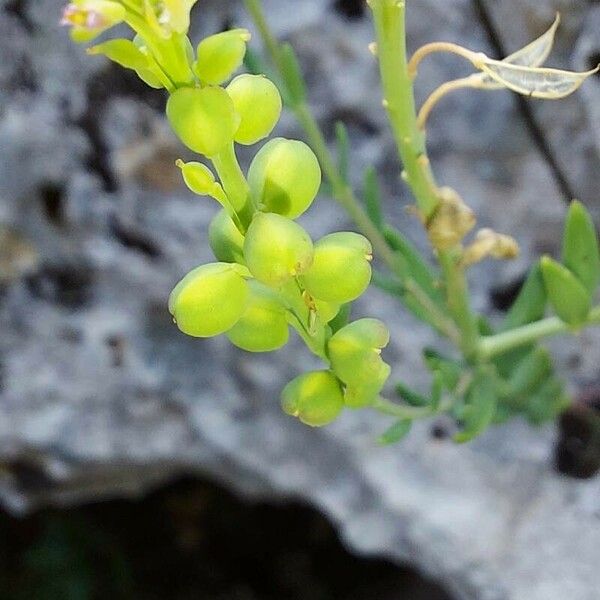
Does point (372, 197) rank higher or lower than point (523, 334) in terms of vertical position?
higher

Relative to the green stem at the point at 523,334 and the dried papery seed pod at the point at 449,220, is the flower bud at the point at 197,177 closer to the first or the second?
the dried papery seed pod at the point at 449,220

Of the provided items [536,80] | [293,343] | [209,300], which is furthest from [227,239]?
[293,343]

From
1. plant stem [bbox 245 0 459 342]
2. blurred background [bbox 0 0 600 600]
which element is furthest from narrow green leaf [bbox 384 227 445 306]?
blurred background [bbox 0 0 600 600]

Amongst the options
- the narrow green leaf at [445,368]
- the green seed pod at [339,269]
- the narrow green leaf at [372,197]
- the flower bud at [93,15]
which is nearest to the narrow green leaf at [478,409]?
the narrow green leaf at [445,368]

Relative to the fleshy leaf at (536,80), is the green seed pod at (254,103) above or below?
above

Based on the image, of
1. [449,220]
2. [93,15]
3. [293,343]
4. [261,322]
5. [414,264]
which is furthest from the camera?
[293,343]

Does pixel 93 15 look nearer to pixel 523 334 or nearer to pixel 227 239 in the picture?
A: pixel 227 239

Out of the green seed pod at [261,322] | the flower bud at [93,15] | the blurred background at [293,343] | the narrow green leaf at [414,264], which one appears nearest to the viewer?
the flower bud at [93,15]
